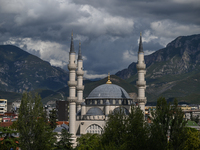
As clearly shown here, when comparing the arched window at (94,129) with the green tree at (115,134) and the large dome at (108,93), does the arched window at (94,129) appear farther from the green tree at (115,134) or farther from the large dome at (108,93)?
the green tree at (115,134)

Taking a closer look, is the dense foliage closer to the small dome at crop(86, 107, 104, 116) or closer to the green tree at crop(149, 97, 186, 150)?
the green tree at crop(149, 97, 186, 150)

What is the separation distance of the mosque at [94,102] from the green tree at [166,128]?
113 feet

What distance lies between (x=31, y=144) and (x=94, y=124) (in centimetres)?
4293

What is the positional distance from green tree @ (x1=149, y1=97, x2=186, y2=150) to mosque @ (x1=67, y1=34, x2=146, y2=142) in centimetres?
3441

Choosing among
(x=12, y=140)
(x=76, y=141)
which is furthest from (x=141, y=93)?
(x=12, y=140)

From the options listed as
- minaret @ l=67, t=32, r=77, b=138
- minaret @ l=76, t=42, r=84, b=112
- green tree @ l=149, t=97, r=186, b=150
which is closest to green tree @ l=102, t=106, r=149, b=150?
green tree @ l=149, t=97, r=186, b=150

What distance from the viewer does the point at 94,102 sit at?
333 ft

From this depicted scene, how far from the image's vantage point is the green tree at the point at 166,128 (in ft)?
169

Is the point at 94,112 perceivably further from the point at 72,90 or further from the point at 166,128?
the point at 166,128

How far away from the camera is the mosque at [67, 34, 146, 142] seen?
90.7m

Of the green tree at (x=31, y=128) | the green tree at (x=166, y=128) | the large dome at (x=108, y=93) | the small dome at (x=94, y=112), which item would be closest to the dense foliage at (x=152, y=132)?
the green tree at (x=166, y=128)

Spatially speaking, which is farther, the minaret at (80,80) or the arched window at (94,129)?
the minaret at (80,80)

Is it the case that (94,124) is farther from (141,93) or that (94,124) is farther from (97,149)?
(97,149)

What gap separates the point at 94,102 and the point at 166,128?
49.4 metres
